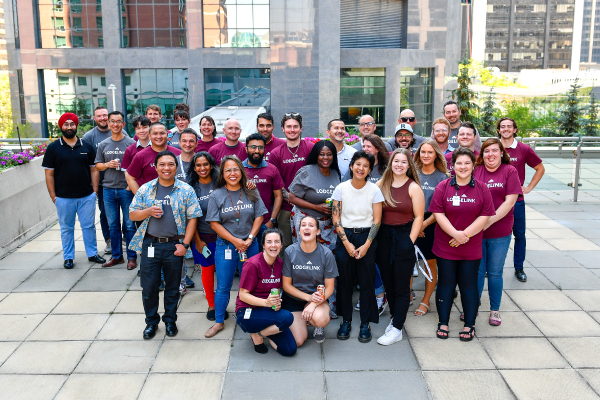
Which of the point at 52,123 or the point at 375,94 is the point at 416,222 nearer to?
the point at 375,94

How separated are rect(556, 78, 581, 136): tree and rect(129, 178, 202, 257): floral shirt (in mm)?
28754

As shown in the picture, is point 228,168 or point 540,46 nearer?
point 228,168

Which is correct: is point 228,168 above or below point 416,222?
above

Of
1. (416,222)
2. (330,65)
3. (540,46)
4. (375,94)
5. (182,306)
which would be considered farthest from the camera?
(540,46)

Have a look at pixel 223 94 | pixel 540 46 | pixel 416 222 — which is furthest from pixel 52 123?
pixel 540 46

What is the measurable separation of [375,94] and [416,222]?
25426 millimetres

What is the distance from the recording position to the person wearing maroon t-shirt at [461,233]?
5.24 m

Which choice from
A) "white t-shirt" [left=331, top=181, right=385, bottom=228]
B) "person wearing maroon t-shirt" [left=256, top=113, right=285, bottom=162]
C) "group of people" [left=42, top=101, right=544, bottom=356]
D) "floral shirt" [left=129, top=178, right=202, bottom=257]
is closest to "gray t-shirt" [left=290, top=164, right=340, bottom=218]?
"group of people" [left=42, top=101, right=544, bottom=356]

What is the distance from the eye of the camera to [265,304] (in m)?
4.91

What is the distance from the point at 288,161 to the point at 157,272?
7.00 ft

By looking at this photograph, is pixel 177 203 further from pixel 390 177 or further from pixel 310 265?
pixel 390 177

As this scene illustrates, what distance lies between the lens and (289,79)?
27.8 metres

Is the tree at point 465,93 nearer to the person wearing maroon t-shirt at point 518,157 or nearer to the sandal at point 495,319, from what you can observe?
the person wearing maroon t-shirt at point 518,157

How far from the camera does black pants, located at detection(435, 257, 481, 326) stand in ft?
17.6
